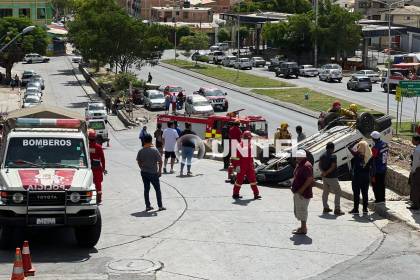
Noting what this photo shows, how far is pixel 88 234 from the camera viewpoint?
46.2 feet

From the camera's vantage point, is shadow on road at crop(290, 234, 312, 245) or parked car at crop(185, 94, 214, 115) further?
parked car at crop(185, 94, 214, 115)

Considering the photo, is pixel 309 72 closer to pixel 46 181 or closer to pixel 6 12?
pixel 6 12

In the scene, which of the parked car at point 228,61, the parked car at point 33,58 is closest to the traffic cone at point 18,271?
the parked car at point 228,61

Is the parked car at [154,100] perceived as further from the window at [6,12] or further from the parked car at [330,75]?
the window at [6,12]

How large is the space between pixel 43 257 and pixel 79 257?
59cm

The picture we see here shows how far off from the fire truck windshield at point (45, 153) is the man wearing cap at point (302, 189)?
3946 millimetres

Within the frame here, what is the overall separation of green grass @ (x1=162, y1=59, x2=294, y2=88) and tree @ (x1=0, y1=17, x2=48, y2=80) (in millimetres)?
17720

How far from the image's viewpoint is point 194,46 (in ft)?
376

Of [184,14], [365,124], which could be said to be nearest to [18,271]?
[365,124]

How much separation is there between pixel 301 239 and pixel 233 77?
6827 cm

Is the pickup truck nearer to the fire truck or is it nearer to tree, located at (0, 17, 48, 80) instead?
the fire truck

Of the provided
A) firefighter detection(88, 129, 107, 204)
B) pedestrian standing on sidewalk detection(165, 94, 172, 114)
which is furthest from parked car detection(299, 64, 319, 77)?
firefighter detection(88, 129, 107, 204)

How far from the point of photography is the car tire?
2167cm

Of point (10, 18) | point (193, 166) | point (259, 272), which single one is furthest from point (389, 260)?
point (10, 18)
